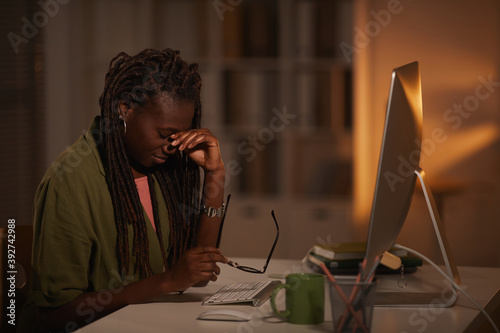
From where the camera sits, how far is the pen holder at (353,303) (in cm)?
98

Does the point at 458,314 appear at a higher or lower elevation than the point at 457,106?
lower

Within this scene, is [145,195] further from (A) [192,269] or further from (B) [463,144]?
(B) [463,144]

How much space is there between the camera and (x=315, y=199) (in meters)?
3.24

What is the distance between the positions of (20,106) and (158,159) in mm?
2043

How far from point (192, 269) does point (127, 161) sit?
1.35 feet

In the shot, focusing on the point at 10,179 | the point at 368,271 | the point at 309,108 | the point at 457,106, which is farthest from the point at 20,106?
the point at 368,271

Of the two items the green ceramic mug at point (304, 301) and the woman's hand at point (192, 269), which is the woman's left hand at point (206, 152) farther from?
the green ceramic mug at point (304, 301)

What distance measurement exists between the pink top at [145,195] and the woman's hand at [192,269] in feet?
1.16

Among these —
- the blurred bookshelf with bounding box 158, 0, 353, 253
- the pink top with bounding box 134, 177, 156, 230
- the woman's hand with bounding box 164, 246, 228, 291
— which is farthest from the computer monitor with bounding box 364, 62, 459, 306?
the blurred bookshelf with bounding box 158, 0, 353, 253

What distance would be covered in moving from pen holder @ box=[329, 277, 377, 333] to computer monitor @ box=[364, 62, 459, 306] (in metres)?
0.06

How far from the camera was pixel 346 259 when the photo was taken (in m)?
→ 1.55

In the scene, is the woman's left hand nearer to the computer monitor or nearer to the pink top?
the pink top

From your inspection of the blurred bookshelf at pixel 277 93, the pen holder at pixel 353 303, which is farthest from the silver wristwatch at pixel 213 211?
the blurred bookshelf at pixel 277 93

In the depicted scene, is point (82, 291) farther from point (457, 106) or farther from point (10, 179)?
point (457, 106)
